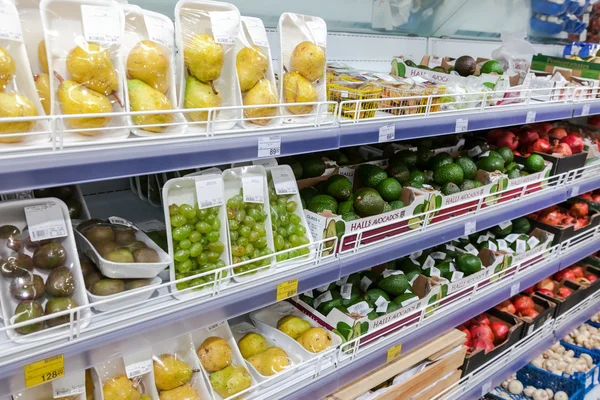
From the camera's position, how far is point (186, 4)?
1265 mm

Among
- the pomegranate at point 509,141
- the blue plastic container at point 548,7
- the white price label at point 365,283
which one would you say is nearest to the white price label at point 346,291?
the white price label at point 365,283

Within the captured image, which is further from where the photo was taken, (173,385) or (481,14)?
(481,14)

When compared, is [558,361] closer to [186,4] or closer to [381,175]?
[381,175]

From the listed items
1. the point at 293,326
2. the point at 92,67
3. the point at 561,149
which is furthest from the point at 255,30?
the point at 561,149

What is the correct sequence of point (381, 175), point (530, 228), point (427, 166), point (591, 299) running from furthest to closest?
point (591, 299), point (530, 228), point (427, 166), point (381, 175)

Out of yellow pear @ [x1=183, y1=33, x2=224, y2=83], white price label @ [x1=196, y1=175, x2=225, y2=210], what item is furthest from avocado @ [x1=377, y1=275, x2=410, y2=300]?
yellow pear @ [x1=183, y1=33, x2=224, y2=83]

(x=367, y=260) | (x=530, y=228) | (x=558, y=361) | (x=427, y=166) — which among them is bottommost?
(x=558, y=361)

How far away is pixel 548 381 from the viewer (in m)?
2.46

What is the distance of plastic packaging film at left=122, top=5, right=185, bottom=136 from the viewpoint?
112cm

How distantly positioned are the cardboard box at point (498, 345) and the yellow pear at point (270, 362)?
3.10 feet

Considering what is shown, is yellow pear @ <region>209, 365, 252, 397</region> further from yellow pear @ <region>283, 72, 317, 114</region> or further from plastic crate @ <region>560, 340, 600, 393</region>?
plastic crate @ <region>560, 340, 600, 393</region>

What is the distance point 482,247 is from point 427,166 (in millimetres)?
509

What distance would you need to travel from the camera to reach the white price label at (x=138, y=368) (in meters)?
1.26

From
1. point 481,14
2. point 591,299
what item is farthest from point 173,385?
point 481,14
